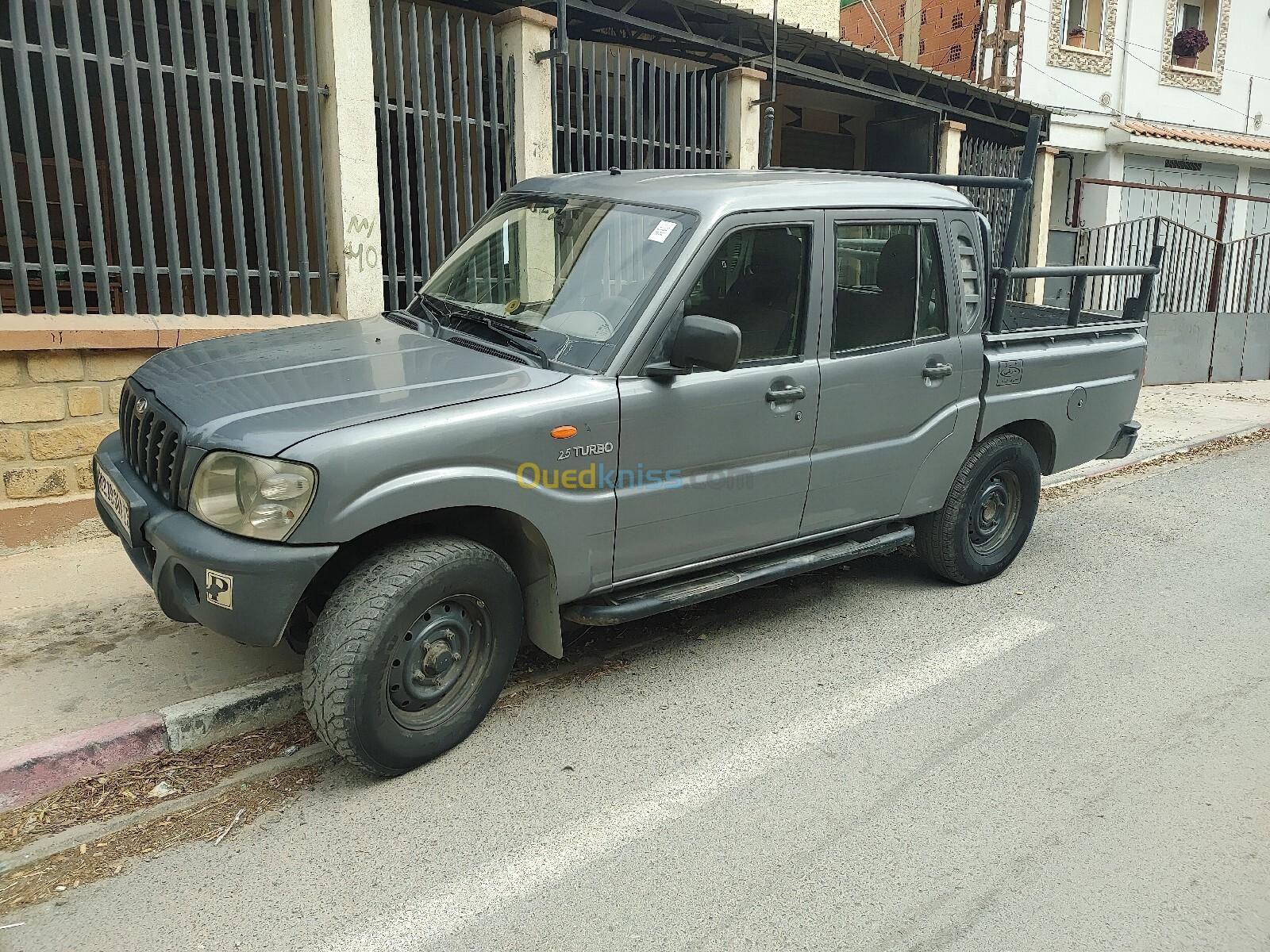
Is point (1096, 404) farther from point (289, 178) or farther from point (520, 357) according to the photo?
point (289, 178)

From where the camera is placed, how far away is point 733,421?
406cm

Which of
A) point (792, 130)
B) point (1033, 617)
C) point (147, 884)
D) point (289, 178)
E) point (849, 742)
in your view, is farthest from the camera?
point (792, 130)

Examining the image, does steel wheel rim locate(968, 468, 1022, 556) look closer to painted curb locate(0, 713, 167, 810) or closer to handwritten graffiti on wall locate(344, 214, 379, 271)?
painted curb locate(0, 713, 167, 810)

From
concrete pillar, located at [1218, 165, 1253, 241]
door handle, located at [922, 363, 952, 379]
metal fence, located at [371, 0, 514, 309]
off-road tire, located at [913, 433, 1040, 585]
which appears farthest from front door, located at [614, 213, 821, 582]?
concrete pillar, located at [1218, 165, 1253, 241]

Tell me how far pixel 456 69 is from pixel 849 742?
21.8 ft

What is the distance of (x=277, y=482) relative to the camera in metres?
3.10

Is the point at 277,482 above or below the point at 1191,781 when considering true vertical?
above

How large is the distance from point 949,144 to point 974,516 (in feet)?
32.3

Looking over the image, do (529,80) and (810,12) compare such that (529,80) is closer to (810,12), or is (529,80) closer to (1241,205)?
(810,12)

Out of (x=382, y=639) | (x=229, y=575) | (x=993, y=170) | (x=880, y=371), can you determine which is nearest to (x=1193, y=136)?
(x=993, y=170)

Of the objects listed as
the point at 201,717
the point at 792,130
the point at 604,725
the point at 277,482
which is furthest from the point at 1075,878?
the point at 792,130

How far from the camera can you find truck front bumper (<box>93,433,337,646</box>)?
10.2 feet

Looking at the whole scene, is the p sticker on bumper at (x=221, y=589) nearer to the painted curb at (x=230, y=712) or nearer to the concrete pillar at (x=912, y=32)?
the painted curb at (x=230, y=712)

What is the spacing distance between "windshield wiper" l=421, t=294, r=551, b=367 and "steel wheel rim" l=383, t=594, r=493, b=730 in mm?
981
